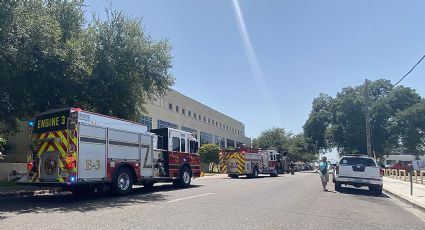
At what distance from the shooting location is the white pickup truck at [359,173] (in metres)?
19.6

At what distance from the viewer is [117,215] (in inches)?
409

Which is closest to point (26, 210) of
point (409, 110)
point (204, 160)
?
point (204, 160)

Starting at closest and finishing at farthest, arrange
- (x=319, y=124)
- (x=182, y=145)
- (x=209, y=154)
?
(x=182, y=145), (x=209, y=154), (x=319, y=124)

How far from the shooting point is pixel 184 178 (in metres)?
20.9

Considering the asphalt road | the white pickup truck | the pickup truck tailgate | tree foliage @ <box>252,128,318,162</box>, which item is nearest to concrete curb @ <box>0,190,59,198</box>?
the asphalt road

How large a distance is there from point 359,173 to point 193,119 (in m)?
46.0

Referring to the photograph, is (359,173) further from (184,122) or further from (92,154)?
(184,122)

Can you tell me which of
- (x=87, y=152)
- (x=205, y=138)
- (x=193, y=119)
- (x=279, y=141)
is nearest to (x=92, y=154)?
(x=87, y=152)

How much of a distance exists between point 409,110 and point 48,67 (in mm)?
54510

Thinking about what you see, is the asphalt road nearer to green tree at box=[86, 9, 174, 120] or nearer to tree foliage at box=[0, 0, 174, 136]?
tree foliage at box=[0, 0, 174, 136]

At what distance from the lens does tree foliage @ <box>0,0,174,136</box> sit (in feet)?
50.2

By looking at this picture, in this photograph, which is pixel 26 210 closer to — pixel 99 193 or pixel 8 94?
pixel 99 193

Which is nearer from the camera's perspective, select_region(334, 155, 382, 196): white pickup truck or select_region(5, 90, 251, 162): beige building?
select_region(334, 155, 382, 196): white pickup truck

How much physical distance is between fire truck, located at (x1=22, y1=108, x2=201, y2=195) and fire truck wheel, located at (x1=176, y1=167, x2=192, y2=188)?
256 centimetres
